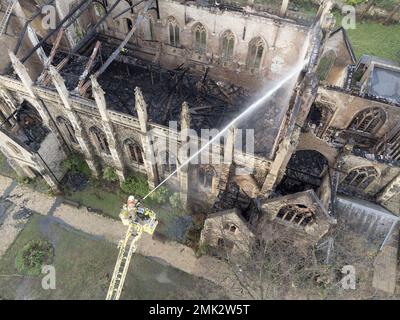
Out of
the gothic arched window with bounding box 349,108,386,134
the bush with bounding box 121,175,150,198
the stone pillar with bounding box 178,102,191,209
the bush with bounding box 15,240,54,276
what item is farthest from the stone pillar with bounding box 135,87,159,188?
the gothic arched window with bounding box 349,108,386,134

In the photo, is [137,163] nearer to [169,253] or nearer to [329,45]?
[169,253]

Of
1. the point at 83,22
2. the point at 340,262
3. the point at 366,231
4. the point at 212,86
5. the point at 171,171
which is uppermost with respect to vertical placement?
the point at 83,22

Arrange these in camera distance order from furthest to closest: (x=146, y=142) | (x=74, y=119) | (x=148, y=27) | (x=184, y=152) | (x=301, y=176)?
1. (x=148, y=27)
2. (x=301, y=176)
3. (x=74, y=119)
4. (x=146, y=142)
5. (x=184, y=152)

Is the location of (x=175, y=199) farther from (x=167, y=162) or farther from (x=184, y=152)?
(x=184, y=152)

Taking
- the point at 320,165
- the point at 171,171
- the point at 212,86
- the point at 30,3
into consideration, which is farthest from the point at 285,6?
the point at 30,3

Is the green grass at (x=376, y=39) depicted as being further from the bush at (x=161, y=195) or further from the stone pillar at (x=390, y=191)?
the bush at (x=161, y=195)

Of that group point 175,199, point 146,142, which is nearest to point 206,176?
point 175,199

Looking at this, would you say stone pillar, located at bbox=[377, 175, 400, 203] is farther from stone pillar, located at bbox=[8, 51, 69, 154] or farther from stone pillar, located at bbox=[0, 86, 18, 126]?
stone pillar, located at bbox=[0, 86, 18, 126]
